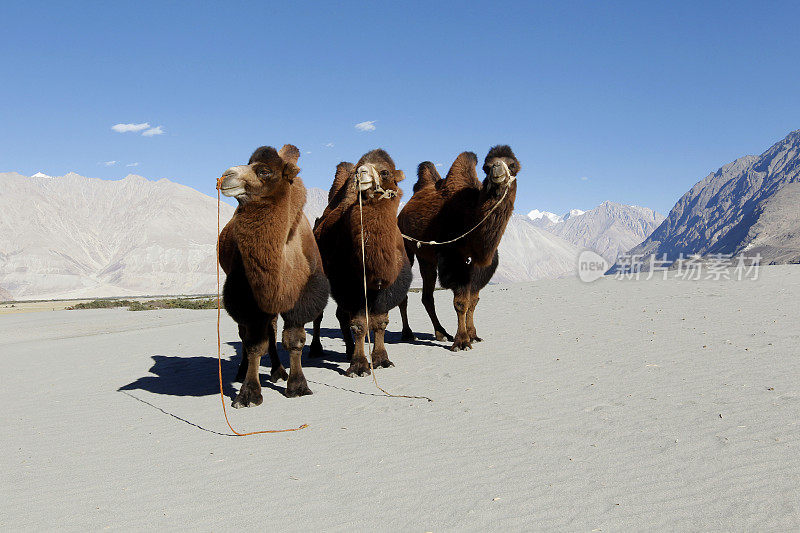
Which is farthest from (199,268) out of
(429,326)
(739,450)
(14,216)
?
(739,450)

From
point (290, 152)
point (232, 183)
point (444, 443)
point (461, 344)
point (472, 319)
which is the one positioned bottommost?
point (444, 443)

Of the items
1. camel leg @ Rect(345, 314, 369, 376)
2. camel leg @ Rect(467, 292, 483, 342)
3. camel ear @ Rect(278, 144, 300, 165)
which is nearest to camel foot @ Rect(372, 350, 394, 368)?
camel leg @ Rect(345, 314, 369, 376)

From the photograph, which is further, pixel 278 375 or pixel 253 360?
pixel 278 375

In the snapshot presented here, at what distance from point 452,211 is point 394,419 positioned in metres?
5.29

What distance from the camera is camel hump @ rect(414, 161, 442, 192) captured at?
12352mm

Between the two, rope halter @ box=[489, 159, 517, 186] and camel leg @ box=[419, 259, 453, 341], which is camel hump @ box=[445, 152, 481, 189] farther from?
camel leg @ box=[419, 259, 453, 341]

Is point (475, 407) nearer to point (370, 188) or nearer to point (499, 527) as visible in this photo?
point (499, 527)

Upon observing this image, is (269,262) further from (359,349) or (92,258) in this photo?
(92,258)

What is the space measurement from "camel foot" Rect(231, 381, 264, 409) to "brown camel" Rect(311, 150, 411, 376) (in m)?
1.75

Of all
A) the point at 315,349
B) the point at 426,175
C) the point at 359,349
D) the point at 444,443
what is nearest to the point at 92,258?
the point at 426,175

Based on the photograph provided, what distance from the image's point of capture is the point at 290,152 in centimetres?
689

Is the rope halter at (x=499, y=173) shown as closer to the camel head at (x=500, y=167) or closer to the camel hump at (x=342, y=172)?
the camel head at (x=500, y=167)

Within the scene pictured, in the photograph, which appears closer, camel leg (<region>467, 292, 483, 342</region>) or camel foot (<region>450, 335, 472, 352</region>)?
camel foot (<region>450, 335, 472, 352</region>)

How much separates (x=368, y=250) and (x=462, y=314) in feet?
9.59
